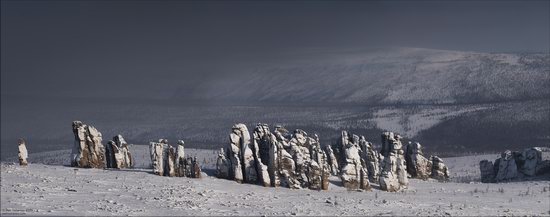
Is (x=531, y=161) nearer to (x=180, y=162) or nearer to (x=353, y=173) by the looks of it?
(x=353, y=173)

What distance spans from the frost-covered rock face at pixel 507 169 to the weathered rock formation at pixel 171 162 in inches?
1598

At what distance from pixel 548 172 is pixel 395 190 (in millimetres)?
26704

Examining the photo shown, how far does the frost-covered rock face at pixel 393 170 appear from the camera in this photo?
2596 inches

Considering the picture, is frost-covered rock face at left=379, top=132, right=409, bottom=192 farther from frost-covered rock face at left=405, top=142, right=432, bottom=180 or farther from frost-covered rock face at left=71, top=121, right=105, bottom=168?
frost-covered rock face at left=71, top=121, right=105, bottom=168

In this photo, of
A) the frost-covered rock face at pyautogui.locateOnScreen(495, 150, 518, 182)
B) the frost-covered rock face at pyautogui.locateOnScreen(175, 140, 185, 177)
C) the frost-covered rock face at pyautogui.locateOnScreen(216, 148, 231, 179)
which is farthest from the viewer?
A: the frost-covered rock face at pyautogui.locateOnScreen(495, 150, 518, 182)

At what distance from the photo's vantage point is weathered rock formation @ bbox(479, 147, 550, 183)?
84.8 m

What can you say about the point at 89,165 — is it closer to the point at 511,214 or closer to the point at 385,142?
the point at 385,142

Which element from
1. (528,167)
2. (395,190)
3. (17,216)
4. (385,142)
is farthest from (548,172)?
(17,216)

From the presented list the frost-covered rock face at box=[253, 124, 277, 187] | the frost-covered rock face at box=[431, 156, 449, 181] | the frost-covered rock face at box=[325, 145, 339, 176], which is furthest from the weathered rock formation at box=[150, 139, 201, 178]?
the frost-covered rock face at box=[431, 156, 449, 181]

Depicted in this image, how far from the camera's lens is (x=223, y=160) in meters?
65.8

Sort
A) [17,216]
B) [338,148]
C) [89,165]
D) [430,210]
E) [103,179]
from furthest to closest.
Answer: [338,148]
[89,165]
[103,179]
[430,210]
[17,216]

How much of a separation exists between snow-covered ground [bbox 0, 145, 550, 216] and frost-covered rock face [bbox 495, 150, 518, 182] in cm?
1967

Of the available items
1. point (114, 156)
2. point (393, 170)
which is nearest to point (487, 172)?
point (393, 170)

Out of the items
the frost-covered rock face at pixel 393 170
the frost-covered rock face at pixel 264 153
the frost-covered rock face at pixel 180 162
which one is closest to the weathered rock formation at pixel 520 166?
the frost-covered rock face at pixel 393 170
